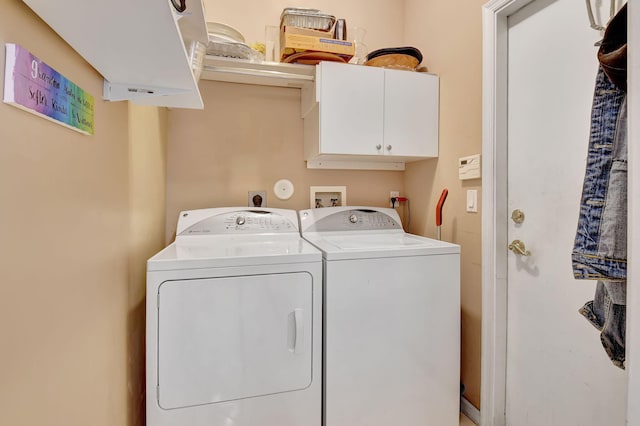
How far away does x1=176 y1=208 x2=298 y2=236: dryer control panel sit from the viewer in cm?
173

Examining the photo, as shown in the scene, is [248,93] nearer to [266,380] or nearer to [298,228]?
[298,228]

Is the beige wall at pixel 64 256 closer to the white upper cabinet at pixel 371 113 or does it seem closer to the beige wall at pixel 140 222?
the beige wall at pixel 140 222

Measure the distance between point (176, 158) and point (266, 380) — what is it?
1407 mm

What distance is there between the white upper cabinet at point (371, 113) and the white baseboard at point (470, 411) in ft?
4.69

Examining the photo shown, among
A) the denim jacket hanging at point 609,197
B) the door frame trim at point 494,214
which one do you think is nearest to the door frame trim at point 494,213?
the door frame trim at point 494,214

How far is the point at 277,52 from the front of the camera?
6.68 ft

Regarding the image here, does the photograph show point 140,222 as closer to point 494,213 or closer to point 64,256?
point 64,256

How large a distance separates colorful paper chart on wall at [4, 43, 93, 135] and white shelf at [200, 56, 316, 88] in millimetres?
1006

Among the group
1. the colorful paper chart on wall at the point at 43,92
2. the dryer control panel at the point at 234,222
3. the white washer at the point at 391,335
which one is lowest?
the white washer at the point at 391,335

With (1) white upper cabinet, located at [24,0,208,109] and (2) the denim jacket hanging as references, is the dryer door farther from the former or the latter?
(2) the denim jacket hanging

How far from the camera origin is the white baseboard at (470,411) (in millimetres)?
1621

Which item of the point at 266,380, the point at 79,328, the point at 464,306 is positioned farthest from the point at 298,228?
the point at 79,328

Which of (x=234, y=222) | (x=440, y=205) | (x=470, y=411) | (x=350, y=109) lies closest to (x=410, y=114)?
(x=350, y=109)

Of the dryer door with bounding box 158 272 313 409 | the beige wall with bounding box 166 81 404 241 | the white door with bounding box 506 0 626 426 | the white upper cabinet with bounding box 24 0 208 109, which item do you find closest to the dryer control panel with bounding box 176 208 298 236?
the beige wall with bounding box 166 81 404 241
